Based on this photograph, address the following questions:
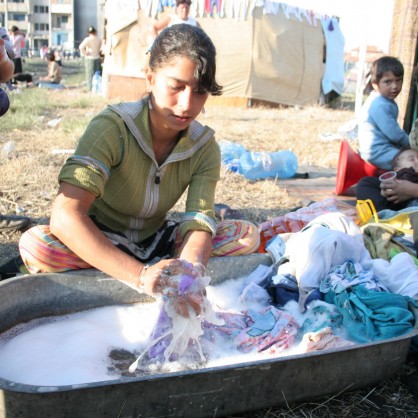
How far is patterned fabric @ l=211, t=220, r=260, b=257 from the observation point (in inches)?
89.5

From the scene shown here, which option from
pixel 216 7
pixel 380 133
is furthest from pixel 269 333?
pixel 216 7

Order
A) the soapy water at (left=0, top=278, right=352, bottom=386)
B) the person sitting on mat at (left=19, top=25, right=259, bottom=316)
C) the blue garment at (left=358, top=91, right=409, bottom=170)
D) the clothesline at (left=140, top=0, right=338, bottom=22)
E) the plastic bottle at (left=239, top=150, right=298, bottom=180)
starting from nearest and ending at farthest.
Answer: the soapy water at (left=0, top=278, right=352, bottom=386)
the person sitting on mat at (left=19, top=25, right=259, bottom=316)
the blue garment at (left=358, top=91, right=409, bottom=170)
the plastic bottle at (left=239, top=150, right=298, bottom=180)
the clothesline at (left=140, top=0, right=338, bottom=22)

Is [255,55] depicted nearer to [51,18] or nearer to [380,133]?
[380,133]

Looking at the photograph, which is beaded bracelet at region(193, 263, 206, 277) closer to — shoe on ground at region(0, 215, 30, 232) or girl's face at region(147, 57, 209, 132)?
girl's face at region(147, 57, 209, 132)

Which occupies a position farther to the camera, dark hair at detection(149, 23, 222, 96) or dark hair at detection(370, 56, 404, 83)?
dark hair at detection(370, 56, 404, 83)

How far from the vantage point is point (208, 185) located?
7.20 feet

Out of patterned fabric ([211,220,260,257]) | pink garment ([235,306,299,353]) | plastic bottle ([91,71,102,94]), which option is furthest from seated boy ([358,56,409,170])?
plastic bottle ([91,71,102,94])

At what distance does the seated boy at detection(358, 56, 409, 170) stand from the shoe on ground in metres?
2.62

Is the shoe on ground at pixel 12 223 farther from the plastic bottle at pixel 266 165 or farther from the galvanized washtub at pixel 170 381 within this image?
the plastic bottle at pixel 266 165

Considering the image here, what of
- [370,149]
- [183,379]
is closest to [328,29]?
[370,149]

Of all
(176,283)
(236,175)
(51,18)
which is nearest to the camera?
(176,283)

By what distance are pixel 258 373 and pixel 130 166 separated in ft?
3.10

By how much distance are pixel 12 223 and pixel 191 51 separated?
1.77m

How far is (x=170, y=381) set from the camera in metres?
1.37
